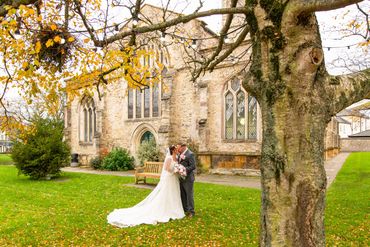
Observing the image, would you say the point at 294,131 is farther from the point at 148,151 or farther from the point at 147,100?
the point at 147,100

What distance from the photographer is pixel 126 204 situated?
10141 mm

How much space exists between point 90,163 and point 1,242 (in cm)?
1740

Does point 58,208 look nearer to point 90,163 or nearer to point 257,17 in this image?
point 257,17

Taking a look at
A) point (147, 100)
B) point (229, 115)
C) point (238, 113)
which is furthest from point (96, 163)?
point (238, 113)

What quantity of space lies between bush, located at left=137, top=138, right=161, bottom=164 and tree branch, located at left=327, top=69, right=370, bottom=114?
16.5 m

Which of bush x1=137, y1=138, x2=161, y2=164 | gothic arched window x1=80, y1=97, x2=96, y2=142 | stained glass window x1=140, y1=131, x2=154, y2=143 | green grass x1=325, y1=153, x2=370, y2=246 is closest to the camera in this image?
green grass x1=325, y1=153, x2=370, y2=246

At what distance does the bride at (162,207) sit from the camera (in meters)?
8.16

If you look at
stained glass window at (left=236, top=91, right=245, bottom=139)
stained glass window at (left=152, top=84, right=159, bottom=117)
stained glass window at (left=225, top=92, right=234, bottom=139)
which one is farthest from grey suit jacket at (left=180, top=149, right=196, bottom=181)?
stained glass window at (left=152, top=84, right=159, bottom=117)

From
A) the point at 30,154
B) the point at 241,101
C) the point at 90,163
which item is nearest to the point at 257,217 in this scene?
the point at 241,101

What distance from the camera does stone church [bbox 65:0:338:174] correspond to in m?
17.9

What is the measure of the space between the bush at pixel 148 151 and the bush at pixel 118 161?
954 mm

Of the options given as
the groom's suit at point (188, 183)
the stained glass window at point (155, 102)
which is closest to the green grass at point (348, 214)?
the groom's suit at point (188, 183)

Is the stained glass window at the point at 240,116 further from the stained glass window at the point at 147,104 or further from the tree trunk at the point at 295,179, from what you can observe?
the tree trunk at the point at 295,179

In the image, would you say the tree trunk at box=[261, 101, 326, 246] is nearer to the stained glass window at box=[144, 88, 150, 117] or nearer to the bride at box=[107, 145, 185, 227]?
the bride at box=[107, 145, 185, 227]
